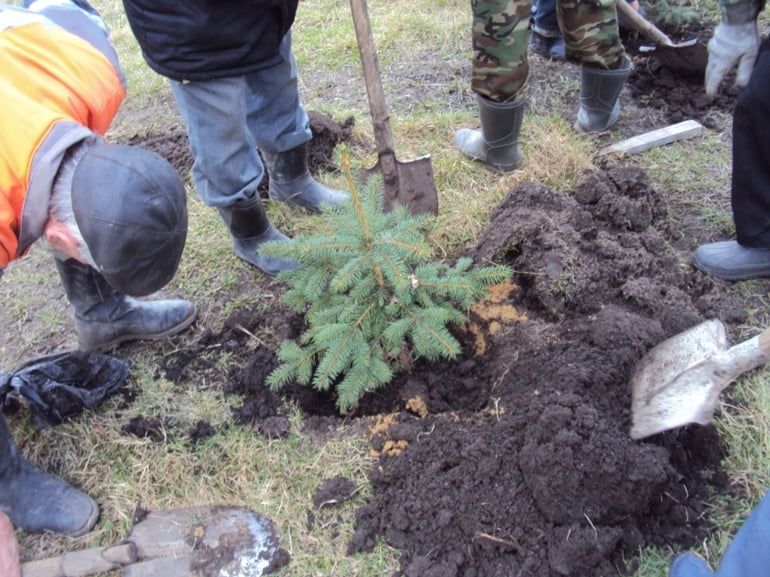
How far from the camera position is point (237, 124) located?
2.51 meters

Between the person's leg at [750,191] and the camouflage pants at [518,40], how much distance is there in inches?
40.6

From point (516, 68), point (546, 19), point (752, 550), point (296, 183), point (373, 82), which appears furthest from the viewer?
point (546, 19)

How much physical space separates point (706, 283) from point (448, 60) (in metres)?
2.93

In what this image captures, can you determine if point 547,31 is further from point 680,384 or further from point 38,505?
A: point 38,505

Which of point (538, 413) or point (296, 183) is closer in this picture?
point (538, 413)

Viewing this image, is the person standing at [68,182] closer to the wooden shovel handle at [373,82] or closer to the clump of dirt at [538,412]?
the clump of dirt at [538,412]

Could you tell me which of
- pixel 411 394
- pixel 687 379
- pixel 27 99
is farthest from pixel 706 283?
pixel 27 99

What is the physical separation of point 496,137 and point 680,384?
6.37 ft

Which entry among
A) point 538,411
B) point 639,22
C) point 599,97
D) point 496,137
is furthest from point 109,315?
point 639,22

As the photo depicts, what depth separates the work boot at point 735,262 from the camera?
2629 mm

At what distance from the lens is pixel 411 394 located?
93.0 inches

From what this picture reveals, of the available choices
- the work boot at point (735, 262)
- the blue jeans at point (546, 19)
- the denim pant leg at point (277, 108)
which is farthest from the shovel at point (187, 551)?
the blue jeans at point (546, 19)

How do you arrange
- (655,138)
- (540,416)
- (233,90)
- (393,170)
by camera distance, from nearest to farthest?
(540,416) → (233,90) → (393,170) → (655,138)

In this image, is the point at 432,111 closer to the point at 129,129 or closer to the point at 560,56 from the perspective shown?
the point at 560,56
